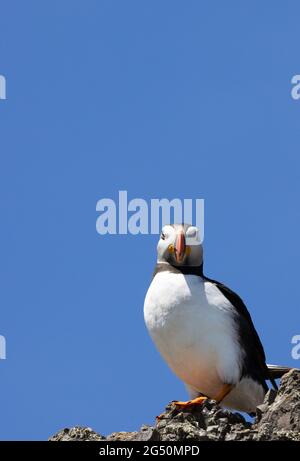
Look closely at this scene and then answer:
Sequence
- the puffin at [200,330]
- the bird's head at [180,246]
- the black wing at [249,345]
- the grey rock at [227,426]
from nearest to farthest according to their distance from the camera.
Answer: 1. the grey rock at [227,426]
2. the puffin at [200,330]
3. the black wing at [249,345]
4. the bird's head at [180,246]

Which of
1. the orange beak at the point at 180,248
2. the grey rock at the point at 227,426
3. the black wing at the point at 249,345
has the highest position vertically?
the orange beak at the point at 180,248

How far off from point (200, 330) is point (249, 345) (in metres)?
0.95

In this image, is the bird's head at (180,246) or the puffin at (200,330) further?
the bird's head at (180,246)

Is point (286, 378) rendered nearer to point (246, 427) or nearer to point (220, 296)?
point (246, 427)

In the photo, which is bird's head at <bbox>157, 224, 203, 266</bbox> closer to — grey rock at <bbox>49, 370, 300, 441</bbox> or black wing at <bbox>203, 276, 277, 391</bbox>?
black wing at <bbox>203, 276, 277, 391</bbox>

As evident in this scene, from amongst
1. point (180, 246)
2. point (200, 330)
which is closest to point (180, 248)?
point (180, 246)

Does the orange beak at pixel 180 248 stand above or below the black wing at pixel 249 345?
above

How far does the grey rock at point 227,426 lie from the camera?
19.0 metres

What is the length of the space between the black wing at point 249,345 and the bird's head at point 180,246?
0.36 meters

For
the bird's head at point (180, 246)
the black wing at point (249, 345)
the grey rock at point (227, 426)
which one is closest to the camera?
the grey rock at point (227, 426)

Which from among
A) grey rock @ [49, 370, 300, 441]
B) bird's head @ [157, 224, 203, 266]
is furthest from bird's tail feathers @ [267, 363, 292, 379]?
grey rock @ [49, 370, 300, 441]

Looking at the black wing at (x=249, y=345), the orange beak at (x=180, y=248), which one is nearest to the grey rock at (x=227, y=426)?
the black wing at (x=249, y=345)

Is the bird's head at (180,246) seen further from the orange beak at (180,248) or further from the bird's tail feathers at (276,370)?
the bird's tail feathers at (276,370)
